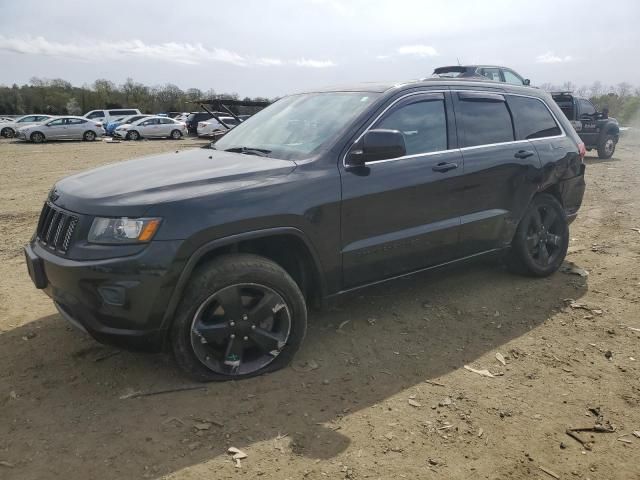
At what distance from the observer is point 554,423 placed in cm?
291

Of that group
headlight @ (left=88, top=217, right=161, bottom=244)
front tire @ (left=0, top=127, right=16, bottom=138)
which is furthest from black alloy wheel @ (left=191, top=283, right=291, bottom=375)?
front tire @ (left=0, top=127, right=16, bottom=138)

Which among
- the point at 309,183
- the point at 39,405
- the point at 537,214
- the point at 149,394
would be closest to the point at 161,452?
the point at 149,394

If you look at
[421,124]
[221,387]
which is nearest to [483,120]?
[421,124]

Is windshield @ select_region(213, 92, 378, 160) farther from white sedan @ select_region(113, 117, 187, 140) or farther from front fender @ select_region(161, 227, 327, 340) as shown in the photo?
white sedan @ select_region(113, 117, 187, 140)

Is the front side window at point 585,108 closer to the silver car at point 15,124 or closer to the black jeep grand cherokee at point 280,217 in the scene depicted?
the black jeep grand cherokee at point 280,217

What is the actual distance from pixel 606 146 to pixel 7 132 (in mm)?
31423

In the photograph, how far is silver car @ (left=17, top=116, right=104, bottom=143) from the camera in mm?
27422

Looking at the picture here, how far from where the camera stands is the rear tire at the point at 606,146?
52.4 feet

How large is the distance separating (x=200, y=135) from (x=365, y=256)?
29.0 m

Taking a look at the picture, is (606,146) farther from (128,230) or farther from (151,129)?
(151,129)

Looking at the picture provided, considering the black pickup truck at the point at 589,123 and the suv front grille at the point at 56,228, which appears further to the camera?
the black pickup truck at the point at 589,123

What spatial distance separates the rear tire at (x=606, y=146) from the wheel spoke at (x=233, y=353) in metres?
15.8

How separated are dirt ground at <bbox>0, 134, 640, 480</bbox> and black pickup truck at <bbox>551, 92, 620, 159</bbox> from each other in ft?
39.9

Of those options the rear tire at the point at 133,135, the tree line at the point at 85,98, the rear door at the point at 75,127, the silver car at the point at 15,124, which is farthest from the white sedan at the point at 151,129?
the tree line at the point at 85,98
